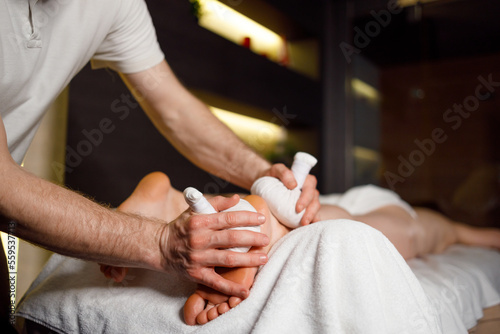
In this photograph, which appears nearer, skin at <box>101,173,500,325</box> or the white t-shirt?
skin at <box>101,173,500,325</box>

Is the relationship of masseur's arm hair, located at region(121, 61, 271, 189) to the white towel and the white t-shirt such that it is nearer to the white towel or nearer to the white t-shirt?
the white t-shirt

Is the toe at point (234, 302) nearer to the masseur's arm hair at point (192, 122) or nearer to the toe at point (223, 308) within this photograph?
the toe at point (223, 308)

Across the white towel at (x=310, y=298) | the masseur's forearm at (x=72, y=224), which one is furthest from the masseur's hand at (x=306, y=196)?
the masseur's forearm at (x=72, y=224)

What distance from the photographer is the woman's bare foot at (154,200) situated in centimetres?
104

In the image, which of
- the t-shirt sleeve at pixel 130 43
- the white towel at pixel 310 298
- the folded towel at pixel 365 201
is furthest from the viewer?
the folded towel at pixel 365 201

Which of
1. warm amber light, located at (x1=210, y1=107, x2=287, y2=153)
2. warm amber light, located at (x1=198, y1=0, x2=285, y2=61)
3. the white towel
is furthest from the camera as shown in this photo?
warm amber light, located at (x1=210, y1=107, x2=287, y2=153)

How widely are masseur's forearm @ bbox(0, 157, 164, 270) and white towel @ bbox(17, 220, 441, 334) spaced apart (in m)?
0.12

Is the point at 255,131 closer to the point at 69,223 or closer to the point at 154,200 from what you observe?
the point at 154,200

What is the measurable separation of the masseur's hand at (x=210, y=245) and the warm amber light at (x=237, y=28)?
2.22 m

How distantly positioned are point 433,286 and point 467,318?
17cm

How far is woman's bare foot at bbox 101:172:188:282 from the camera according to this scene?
1.04 meters

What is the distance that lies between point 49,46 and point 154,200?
467 millimetres

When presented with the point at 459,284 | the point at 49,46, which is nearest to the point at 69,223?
the point at 49,46

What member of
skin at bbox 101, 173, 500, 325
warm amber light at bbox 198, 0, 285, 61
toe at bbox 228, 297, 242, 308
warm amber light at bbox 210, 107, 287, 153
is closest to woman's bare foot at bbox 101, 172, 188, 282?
skin at bbox 101, 173, 500, 325
